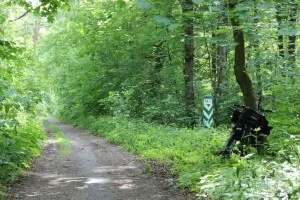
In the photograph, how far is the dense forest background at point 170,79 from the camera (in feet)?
19.9

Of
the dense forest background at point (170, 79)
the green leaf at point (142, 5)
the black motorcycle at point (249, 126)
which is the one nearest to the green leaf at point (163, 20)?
the dense forest background at point (170, 79)

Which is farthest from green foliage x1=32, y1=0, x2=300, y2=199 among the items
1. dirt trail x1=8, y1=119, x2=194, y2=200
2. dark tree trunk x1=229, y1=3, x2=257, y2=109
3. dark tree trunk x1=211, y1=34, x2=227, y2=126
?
dirt trail x1=8, y1=119, x2=194, y2=200

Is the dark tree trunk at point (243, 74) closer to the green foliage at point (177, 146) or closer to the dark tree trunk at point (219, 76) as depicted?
the green foliage at point (177, 146)

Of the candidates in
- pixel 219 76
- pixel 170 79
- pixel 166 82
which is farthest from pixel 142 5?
pixel 166 82

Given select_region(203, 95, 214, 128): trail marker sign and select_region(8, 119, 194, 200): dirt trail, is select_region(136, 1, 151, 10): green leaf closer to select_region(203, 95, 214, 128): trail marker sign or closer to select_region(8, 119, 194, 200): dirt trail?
select_region(8, 119, 194, 200): dirt trail

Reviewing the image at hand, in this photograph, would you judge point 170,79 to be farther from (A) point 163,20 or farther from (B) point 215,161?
(A) point 163,20

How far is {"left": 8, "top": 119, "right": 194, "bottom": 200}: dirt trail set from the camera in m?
7.41

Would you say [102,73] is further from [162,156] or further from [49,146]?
[162,156]

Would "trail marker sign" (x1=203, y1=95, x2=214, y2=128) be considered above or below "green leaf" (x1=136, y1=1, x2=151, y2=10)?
below

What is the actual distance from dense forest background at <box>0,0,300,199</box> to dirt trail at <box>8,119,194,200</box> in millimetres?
515

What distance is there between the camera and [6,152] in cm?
866

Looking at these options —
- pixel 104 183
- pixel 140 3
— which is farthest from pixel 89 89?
pixel 140 3

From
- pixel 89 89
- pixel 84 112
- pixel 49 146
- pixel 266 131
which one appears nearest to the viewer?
pixel 266 131

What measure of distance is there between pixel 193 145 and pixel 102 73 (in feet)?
43.3
